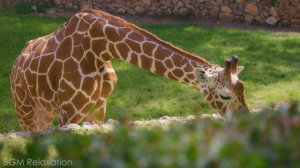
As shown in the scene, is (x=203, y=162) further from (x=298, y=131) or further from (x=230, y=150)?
(x=298, y=131)

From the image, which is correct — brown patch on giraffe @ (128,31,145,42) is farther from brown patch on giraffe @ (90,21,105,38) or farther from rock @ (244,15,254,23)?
rock @ (244,15,254,23)

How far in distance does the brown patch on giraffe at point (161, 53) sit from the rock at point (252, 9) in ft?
25.8

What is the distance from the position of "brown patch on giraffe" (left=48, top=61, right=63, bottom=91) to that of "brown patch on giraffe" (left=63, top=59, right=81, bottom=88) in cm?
7

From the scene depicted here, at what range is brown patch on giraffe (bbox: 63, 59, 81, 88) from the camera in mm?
5133

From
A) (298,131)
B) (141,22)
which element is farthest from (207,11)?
(298,131)

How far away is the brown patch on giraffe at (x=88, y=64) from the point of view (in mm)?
5148

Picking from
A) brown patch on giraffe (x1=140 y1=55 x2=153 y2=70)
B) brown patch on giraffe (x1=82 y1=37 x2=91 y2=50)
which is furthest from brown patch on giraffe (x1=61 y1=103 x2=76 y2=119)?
brown patch on giraffe (x1=140 y1=55 x2=153 y2=70)

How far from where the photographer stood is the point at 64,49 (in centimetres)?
524

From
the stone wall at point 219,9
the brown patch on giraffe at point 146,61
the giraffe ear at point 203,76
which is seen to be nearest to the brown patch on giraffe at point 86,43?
the brown patch on giraffe at point 146,61

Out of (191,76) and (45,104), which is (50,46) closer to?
(45,104)

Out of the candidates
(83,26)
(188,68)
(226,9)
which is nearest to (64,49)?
(83,26)

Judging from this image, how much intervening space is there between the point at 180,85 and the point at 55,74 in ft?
12.4

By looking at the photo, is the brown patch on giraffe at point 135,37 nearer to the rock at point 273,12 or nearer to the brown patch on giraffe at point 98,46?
the brown patch on giraffe at point 98,46

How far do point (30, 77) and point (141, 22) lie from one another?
7310mm
